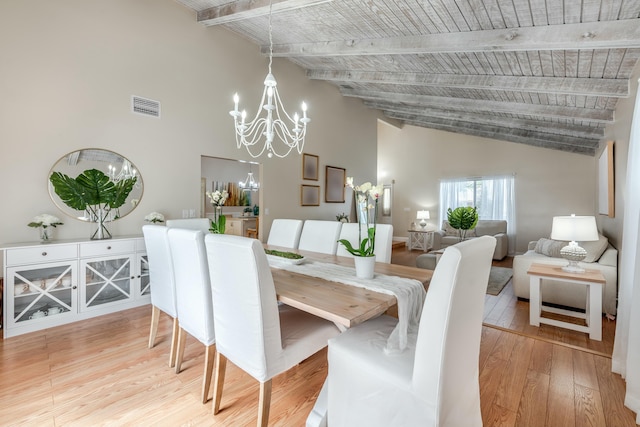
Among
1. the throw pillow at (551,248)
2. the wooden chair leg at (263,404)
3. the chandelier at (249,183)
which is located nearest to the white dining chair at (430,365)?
the wooden chair leg at (263,404)

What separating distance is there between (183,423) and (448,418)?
52.6 inches

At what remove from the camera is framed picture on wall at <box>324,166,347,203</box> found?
5.88 m

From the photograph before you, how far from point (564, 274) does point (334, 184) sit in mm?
4115

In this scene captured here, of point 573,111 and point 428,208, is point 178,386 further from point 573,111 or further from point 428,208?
point 428,208

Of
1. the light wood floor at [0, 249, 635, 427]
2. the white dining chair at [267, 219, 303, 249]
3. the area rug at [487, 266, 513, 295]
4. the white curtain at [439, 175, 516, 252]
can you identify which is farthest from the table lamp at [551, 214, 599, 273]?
the white curtain at [439, 175, 516, 252]

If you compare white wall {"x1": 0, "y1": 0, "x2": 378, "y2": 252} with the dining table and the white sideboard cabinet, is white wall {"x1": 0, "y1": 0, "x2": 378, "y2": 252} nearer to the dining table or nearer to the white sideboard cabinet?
the white sideboard cabinet

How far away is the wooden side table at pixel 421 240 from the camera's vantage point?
23.4ft

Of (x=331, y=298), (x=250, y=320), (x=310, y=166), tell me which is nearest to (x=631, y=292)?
(x=331, y=298)

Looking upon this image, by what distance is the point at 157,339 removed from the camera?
247cm

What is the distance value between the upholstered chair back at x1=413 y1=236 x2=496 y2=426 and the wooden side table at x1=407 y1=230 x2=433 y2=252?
630 centimetres

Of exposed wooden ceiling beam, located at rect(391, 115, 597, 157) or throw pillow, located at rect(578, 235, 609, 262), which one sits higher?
exposed wooden ceiling beam, located at rect(391, 115, 597, 157)

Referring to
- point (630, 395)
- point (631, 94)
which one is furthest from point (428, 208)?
point (630, 395)

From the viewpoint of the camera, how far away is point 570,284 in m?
3.11

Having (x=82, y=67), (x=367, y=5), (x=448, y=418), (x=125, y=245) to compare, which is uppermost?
(x=367, y=5)
